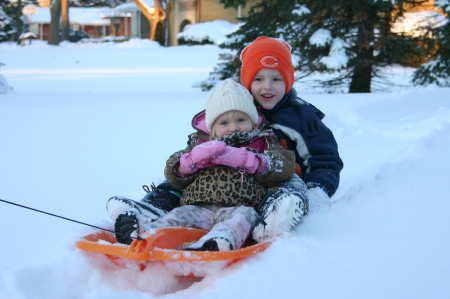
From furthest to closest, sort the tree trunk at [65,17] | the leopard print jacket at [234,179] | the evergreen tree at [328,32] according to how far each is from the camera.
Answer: the tree trunk at [65,17]
the evergreen tree at [328,32]
the leopard print jacket at [234,179]

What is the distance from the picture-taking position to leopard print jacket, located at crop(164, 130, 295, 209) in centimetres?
290

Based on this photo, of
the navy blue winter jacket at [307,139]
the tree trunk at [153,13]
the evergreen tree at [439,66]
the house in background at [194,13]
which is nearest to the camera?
the navy blue winter jacket at [307,139]

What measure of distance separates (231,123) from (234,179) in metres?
0.37

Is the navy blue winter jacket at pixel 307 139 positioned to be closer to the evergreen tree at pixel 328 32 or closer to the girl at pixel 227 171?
the girl at pixel 227 171

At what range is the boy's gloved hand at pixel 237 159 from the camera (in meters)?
2.85

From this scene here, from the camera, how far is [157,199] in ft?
10.5

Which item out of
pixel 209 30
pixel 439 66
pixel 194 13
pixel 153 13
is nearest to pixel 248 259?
pixel 439 66

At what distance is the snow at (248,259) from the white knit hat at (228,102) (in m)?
0.67

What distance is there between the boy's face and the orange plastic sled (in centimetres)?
120

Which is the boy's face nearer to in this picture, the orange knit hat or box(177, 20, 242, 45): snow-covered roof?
the orange knit hat

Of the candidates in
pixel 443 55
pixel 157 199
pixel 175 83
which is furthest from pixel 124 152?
pixel 175 83

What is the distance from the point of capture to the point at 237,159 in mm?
2855

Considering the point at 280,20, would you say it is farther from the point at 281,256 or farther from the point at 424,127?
the point at 281,256

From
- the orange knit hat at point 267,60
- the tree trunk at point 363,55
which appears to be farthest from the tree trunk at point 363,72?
the orange knit hat at point 267,60
